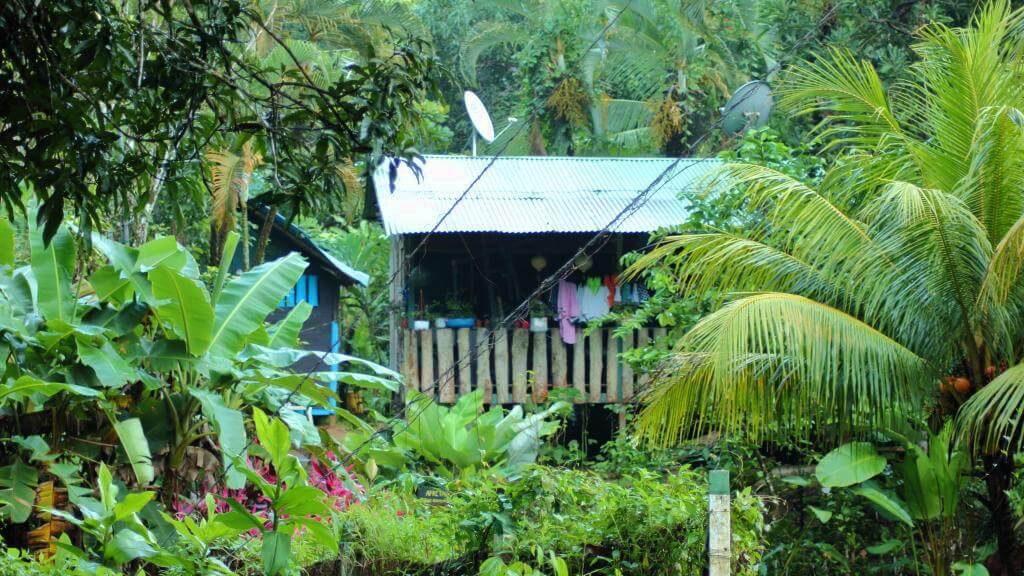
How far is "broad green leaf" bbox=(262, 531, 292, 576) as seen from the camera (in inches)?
168

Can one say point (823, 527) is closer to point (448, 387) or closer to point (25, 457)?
point (448, 387)

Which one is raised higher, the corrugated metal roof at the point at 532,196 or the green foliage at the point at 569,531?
the corrugated metal roof at the point at 532,196

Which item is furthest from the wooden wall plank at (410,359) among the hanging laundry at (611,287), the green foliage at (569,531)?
the green foliage at (569,531)

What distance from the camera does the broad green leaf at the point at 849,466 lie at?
655cm

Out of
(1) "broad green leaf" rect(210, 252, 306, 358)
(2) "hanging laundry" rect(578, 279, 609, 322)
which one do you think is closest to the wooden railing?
(2) "hanging laundry" rect(578, 279, 609, 322)

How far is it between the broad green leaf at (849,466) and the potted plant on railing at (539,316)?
4666 mm

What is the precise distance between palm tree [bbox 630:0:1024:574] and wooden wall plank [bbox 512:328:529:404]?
Result: 4.39 meters

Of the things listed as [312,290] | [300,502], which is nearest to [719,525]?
[300,502]

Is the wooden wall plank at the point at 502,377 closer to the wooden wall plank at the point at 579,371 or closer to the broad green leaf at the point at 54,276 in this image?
the wooden wall plank at the point at 579,371

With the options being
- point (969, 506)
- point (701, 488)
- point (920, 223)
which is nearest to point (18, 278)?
point (701, 488)

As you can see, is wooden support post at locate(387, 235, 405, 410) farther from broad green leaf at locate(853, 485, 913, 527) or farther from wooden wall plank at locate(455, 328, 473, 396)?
broad green leaf at locate(853, 485, 913, 527)

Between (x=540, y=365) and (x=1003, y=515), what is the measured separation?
18.0 ft

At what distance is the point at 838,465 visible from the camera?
665 centimetres

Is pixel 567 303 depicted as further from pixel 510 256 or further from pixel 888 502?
pixel 888 502
